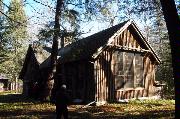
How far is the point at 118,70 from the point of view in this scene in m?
25.3

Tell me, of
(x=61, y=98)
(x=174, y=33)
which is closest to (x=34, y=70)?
(x=61, y=98)

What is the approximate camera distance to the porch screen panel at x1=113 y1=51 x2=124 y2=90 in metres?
25.1

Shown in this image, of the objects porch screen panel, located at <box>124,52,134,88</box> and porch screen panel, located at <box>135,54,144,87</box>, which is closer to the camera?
porch screen panel, located at <box>124,52,134,88</box>

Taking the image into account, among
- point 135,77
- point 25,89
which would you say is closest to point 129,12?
point 135,77

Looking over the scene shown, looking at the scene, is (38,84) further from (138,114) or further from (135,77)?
(138,114)

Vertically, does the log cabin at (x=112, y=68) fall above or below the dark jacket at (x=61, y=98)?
above

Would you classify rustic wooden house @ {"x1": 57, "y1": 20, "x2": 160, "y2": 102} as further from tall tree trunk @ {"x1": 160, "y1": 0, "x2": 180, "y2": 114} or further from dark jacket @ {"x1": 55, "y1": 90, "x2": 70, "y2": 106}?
tall tree trunk @ {"x1": 160, "y1": 0, "x2": 180, "y2": 114}

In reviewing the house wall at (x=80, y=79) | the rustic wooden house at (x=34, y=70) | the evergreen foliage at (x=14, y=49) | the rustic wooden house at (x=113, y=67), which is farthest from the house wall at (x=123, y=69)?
the evergreen foliage at (x=14, y=49)

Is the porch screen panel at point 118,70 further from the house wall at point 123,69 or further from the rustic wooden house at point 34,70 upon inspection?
the rustic wooden house at point 34,70

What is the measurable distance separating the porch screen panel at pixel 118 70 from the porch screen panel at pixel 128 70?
0.48m

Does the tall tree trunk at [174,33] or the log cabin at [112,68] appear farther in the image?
the log cabin at [112,68]

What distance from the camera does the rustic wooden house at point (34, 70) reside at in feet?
112

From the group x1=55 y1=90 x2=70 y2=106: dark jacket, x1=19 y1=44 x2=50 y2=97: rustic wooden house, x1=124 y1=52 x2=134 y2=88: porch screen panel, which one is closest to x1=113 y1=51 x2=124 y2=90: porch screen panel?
x1=124 y1=52 x2=134 y2=88: porch screen panel

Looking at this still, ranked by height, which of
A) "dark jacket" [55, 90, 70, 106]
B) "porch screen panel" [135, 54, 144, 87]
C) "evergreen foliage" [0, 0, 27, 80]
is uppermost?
"evergreen foliage" [0, 0, 27, 80]
